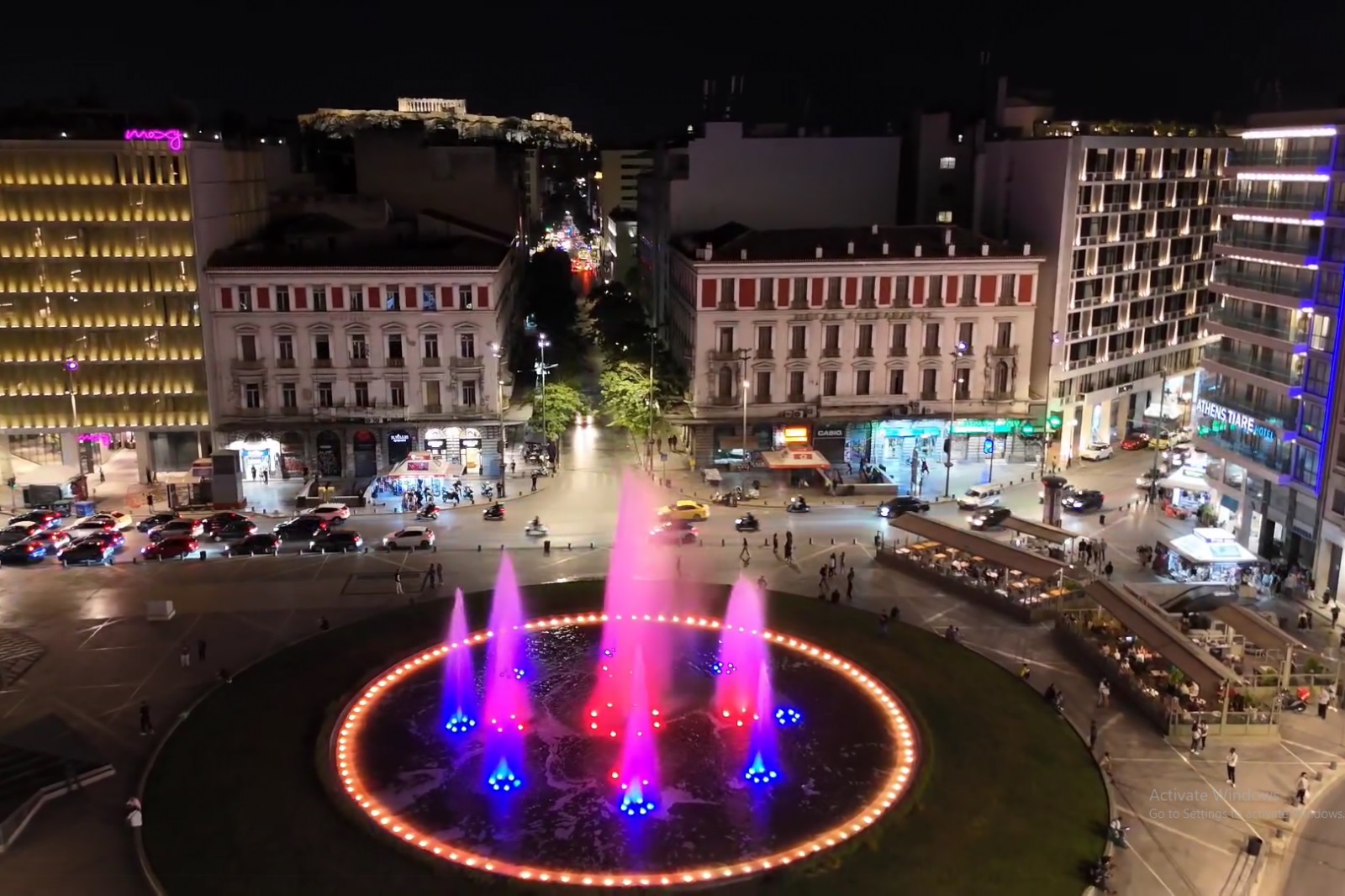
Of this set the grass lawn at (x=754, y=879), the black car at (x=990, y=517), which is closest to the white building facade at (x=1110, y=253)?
the black car at (x=990, y=517)

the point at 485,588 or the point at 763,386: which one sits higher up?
the point at 763,386

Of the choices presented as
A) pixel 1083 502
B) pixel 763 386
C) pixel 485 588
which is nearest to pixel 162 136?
pixel 485 588

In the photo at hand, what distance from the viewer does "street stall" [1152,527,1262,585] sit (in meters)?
53.9

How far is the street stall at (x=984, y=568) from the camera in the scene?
50625mm

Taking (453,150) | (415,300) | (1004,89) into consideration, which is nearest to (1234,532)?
(1004,89)

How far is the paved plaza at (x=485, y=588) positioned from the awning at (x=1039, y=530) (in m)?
4.71

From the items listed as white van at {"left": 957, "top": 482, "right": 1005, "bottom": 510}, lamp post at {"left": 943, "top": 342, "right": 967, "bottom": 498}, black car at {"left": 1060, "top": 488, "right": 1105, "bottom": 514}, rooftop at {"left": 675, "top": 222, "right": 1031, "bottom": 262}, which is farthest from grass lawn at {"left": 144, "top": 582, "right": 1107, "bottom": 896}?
rooftop at {"left": 675, "top": 222, "right": 1031, "bottom": 262}

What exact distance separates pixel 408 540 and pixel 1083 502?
4060 centimetres

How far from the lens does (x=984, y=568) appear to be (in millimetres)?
55031

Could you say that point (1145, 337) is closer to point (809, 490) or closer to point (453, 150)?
point (809, 490)

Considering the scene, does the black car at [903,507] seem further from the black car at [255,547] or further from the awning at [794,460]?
the black car at [255,547]

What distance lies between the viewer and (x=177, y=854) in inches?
1243

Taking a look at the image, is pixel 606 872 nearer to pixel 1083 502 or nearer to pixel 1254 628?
pixel 1254 628

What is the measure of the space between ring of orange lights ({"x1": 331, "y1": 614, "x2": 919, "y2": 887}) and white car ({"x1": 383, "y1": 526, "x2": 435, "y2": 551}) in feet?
43.0
